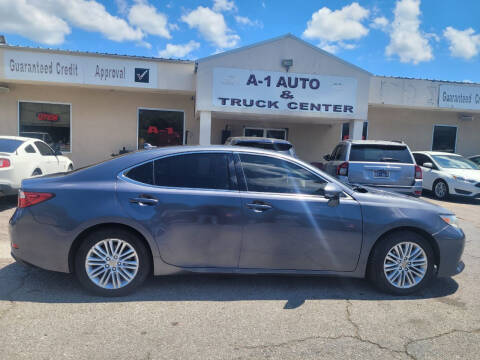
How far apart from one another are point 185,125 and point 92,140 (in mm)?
3358

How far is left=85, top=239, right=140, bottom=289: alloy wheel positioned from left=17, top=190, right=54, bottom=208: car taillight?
67cm

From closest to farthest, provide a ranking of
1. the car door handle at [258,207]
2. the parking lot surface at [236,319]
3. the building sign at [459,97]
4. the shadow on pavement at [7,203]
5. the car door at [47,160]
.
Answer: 1. the parking lot surface at [236,319]
2. the car door handle at [258,207]
3. the shadow on pavement at [7,203]
4. the car door at [47,160]
5. the building sign at [459,97]

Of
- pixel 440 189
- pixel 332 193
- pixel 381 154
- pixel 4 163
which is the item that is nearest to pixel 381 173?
pixel 381 154

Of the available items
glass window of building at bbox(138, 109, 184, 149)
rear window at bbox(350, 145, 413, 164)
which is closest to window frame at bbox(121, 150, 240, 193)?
rear window at bbox(350, 145, 413, 164)

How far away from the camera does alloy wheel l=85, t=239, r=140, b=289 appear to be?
3.45 metres

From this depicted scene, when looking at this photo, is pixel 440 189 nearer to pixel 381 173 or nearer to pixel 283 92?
pixel 381 173

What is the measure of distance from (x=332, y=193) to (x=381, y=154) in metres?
4.76

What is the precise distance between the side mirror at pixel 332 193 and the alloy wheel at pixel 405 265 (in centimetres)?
80

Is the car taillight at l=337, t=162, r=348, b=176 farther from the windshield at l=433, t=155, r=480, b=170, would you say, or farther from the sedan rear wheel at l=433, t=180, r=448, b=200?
the windshield at l=433, t=155, r=480, b=170

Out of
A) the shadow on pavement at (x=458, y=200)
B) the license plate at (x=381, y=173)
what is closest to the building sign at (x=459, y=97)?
the shadow on pavement at (x=458, y=200)

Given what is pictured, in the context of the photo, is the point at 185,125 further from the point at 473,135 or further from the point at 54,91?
the point at 473,135

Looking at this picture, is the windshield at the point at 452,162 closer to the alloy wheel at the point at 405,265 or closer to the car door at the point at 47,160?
the alloy wheel at the point at 405,265

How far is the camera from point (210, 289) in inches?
148

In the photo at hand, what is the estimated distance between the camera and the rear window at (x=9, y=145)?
281 inches
